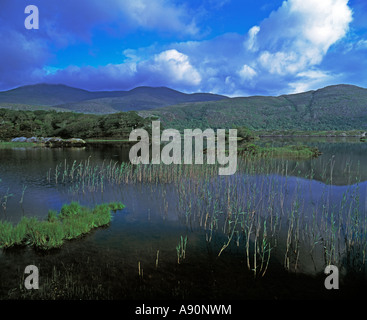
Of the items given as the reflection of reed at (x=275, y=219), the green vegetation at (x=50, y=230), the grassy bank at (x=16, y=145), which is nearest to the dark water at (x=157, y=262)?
the reflection of reed at (x=275, y=219)

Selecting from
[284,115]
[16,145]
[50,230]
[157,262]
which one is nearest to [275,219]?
[157,262]

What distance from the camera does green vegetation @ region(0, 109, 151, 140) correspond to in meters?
70.6

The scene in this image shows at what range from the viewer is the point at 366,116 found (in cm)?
14050

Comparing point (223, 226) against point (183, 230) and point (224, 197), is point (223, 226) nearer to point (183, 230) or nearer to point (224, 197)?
point (183, 230)

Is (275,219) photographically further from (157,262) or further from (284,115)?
(284,115)

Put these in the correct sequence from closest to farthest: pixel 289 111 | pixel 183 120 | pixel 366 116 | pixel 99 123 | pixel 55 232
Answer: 1. pixel 55 232
2. pixel 99 123
3. pixel 366 116
4. pixel 183 120
5. pixel 289 111

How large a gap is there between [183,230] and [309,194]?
10254 millimetres

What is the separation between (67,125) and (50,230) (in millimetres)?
76097

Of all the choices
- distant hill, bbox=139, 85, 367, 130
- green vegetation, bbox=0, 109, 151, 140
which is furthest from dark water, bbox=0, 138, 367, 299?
distant hill, bbox=139, 85, 367, 130

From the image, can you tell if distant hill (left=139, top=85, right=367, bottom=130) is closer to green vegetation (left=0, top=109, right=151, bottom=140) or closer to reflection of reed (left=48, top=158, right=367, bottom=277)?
green vegetation (left=0, top=109, right=151, bottom=140)

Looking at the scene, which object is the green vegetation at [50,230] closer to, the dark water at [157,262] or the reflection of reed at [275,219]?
the dark water at [157,262]

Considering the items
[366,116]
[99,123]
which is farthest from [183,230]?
[366,116]
